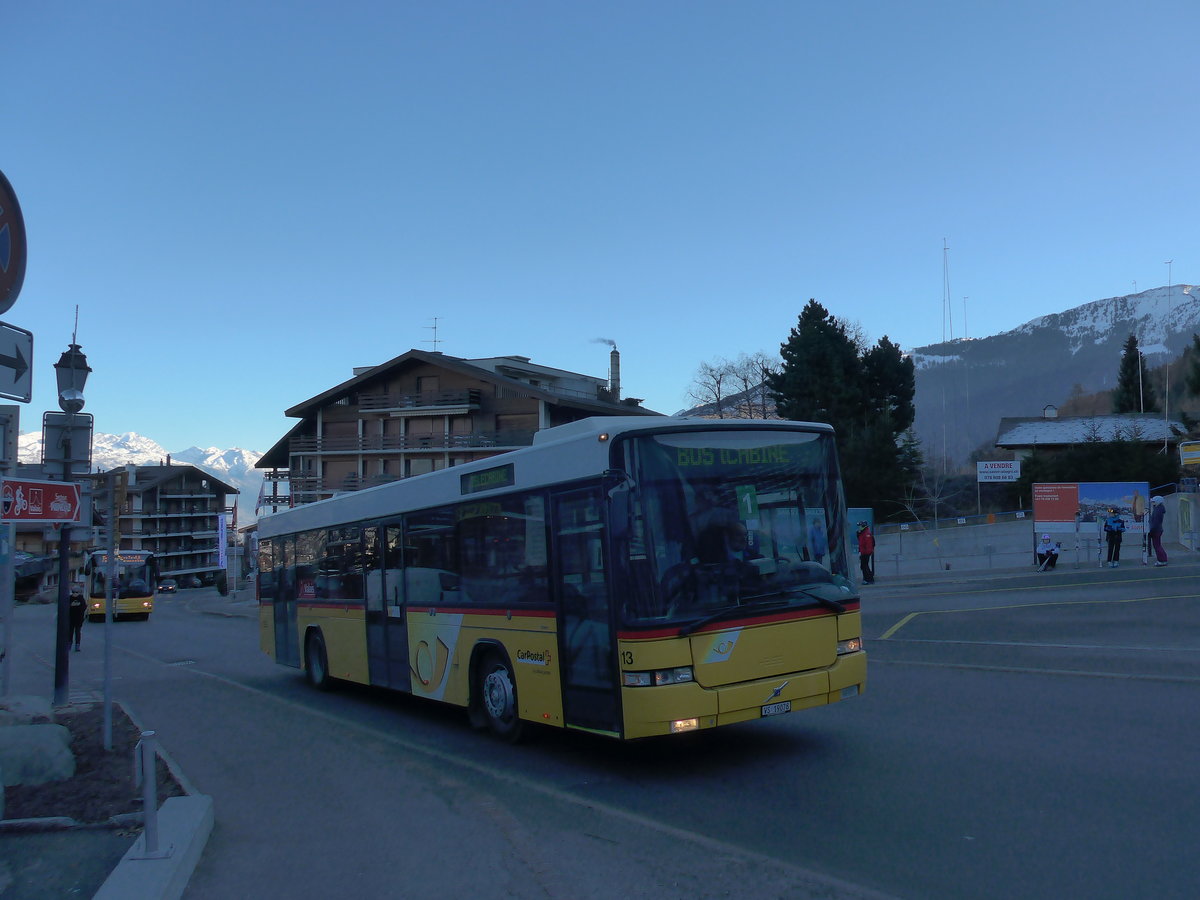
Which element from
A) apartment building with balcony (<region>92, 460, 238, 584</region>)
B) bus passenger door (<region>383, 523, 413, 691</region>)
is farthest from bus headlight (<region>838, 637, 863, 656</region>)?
apartment building with balcony (<region>92, 460, 238, 584</region>)

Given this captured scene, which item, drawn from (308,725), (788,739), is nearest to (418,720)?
(308,725)

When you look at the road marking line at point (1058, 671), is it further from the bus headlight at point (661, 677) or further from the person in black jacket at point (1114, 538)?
the person in black jacket at point (1114, 538)

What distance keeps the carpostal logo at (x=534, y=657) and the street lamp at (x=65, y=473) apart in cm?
685

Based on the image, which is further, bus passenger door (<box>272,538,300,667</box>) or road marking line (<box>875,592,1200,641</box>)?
road marking line (<box>875,592,1200,641</box>)

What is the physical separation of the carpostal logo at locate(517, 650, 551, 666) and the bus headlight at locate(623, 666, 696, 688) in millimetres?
1302

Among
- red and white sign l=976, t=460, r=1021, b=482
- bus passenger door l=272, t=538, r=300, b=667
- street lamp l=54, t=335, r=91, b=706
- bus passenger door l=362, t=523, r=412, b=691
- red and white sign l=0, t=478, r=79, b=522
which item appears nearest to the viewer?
red and white sign l=0, t=478, r=79, b=522

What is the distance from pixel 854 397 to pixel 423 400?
26.2 metres

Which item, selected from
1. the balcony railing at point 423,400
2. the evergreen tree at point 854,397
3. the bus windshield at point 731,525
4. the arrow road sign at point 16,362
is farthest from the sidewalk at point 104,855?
the balcony railing at point 423,400

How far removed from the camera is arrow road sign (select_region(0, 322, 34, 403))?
526cm

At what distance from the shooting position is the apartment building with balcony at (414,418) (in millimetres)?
58406

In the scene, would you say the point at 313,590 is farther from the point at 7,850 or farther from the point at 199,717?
the point at 7,850

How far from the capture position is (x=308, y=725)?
1138 centimetres

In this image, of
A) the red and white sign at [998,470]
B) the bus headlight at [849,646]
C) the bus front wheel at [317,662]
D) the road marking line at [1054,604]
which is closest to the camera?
the bus headlight at [849,646]

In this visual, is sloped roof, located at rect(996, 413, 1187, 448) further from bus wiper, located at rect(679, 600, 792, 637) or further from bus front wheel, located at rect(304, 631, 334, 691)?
bus wiper, located at rect(679, 600, 792, 637)
